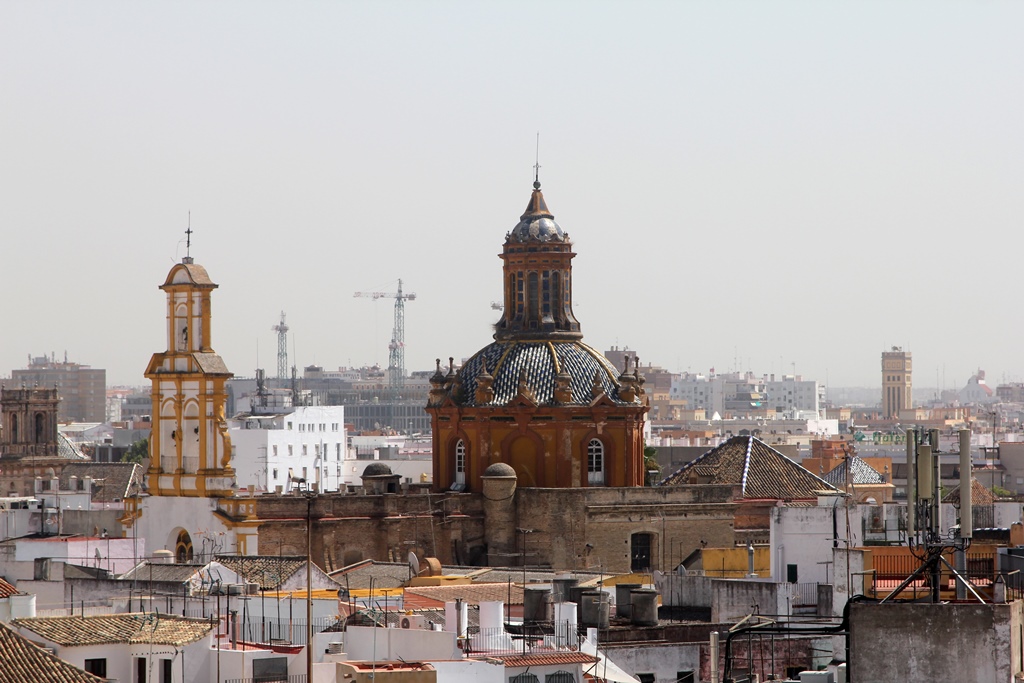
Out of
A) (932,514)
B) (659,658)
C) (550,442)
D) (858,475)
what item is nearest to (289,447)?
(858,475)

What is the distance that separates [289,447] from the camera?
130m

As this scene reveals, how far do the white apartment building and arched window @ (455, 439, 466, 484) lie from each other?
4546 centimetres

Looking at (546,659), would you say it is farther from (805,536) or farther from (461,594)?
(805,536)

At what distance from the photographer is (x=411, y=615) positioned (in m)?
40.3

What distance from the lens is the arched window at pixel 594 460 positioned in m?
66.9

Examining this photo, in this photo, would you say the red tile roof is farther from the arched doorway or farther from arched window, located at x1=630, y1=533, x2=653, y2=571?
arched window, located at x1=630, y1=533, x2=653, y2=571

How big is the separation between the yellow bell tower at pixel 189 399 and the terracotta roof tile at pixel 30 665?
94.7 ft

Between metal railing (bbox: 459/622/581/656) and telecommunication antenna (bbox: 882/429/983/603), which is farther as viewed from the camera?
metal railing (bbox: 459/622/581/656)

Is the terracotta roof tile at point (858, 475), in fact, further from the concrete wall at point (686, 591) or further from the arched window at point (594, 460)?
the concrete wall at point (686, 591)

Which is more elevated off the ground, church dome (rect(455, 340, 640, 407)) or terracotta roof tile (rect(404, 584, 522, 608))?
church dome (rect(455, 340, 640, 407))

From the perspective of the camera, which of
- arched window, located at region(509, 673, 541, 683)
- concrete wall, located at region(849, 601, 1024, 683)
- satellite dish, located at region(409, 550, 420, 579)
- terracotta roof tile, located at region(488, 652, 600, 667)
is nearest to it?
concrete wall, located at region(849, 601, 1024, 683)

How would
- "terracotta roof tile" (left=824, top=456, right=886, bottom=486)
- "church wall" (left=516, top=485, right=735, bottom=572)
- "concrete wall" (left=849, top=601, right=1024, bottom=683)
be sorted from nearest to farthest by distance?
"concrete wall" (left=849, top=601, right=1024, bottom=683)
"church wall" (left=516, top=485, right=735, bottom=572)
"terracotta roof tile" (left=824, top=456, right=886, bottom=486)

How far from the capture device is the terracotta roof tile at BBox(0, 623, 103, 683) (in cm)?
3097

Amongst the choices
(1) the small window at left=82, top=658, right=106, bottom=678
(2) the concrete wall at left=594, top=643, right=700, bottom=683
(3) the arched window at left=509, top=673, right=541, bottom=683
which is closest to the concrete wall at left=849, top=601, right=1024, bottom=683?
(3) the arched window at left=509, top=673, right=541, bottom=683
